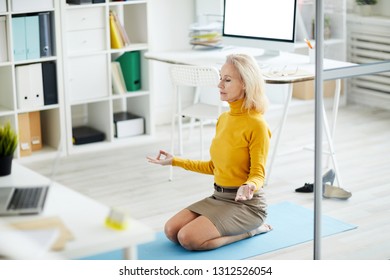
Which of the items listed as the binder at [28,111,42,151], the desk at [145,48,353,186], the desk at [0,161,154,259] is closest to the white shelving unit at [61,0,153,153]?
the binder at [28,111,42,151]

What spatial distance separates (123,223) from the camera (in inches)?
96.7

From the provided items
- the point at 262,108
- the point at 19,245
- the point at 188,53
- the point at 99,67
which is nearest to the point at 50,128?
the point at 99,67

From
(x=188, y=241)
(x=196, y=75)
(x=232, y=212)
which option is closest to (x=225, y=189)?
(x=232, y=212)

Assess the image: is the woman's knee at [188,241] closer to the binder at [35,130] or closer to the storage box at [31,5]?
the binder at [35,130]

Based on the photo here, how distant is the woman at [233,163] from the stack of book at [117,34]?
196 cm

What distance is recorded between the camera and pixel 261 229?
4.04 metres

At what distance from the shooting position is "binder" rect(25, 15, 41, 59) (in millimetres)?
5289

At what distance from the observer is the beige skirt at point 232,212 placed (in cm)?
387

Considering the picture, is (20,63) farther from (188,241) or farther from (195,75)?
(188,241)

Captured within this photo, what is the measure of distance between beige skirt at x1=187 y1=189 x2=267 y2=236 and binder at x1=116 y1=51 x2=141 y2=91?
2.08 metres

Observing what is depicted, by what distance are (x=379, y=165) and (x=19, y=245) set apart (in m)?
2.00

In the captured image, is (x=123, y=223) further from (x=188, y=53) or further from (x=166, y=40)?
(x=166, y=40)

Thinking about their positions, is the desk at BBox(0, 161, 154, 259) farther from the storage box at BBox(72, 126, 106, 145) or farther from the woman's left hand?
the storage box at BBox(72, 126, 106, 145)

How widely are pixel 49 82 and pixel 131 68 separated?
24.9 inches
